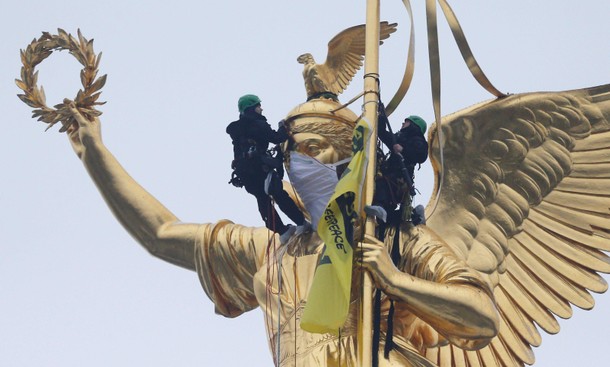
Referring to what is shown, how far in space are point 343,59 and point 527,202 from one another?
59.1 inches

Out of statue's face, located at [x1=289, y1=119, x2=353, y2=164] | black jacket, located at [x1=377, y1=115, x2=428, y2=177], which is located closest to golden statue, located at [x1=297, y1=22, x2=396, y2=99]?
statue's face, located at [x1=289, y1=119, x2=353, y2=164]

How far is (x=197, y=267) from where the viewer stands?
19781mm

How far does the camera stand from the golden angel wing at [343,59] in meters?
19.8

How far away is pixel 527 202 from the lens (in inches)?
785

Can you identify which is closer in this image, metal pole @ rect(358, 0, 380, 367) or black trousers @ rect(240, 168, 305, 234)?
metal pole @ rect(358, 0, 380, 367)

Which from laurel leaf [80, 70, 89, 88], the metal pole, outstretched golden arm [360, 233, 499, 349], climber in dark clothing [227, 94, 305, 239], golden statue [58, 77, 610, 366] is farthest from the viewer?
laurel leaf [80, 70, 89, 88]

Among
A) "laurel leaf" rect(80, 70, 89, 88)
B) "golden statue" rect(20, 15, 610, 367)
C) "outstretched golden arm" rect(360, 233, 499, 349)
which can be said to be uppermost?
"laurel leaf" rect(80, 70, 89, 88)

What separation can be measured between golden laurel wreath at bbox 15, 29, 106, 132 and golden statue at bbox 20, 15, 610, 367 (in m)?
0.08

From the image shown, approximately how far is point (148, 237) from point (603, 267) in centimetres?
290

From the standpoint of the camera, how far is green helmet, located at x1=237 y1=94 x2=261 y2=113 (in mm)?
19000

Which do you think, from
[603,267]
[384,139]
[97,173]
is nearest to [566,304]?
[603,267]

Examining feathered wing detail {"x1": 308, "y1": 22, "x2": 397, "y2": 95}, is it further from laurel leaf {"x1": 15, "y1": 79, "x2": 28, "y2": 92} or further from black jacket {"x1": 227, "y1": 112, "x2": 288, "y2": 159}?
laurel leaf {"x1": 15, "y1": 79, "x2": 28, "y2": 92}

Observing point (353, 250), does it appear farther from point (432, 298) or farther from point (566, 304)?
point (566, 304)

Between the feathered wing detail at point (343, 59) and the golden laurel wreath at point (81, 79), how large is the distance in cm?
145
